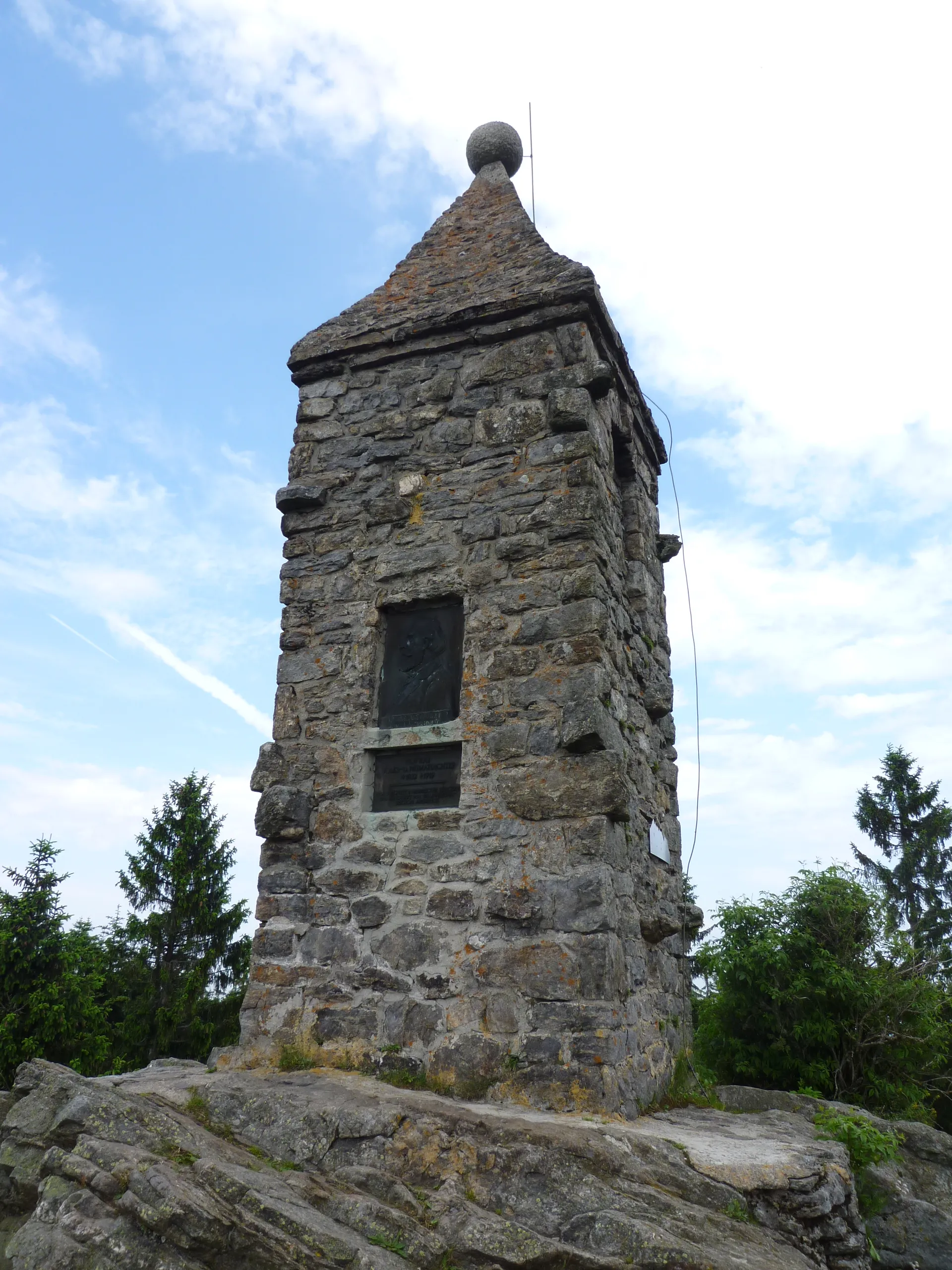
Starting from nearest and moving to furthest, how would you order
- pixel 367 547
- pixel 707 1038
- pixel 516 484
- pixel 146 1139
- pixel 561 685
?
pixel 146 1139
pixel 561 685
pixel 516 484
pixel 367 547
pixel 707 1038

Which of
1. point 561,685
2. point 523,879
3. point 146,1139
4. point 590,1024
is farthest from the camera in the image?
point 561,685

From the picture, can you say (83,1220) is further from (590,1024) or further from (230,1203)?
(590,1024)

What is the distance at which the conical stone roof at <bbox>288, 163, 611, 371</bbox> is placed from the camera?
18.2ft

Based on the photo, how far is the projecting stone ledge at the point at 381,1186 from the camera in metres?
2.93

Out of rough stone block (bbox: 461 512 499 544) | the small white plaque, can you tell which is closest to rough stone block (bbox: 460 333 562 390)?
rough stone block (bbox: 461 512 499 544)

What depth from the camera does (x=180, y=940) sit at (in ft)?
42.8

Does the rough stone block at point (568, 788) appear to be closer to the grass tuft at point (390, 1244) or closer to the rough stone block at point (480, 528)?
the rough stone block at point (480, 528)

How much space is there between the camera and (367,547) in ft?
17.9

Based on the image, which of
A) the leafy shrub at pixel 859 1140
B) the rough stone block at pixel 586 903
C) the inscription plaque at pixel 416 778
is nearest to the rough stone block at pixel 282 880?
the inscription plaque at pixel 416 778

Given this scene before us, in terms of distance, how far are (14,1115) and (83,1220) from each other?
0.80 meters

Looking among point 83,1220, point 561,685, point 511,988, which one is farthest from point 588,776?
point 83,1220

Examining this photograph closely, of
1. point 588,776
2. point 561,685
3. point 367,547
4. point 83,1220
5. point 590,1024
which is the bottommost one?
point 83,1220

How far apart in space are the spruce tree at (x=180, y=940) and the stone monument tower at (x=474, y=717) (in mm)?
8638

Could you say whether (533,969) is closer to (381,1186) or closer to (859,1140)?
(381,1186)
